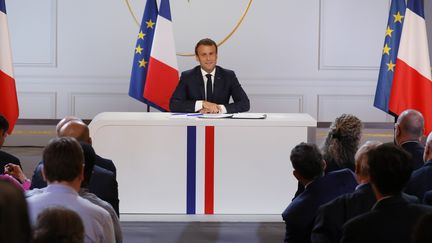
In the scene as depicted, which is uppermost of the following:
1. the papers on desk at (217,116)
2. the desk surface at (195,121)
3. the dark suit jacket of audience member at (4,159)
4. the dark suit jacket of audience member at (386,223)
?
the papers on desk at (217,116)

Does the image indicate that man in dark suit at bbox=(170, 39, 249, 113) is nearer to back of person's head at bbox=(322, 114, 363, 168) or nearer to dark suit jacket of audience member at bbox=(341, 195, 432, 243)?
back of person's head at bbox=(322, 114, 363, 168)

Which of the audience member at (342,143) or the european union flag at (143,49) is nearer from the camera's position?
the audience member at (342,143)

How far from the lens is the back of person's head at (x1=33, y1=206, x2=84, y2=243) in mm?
1639

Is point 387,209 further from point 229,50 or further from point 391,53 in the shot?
point 229,50

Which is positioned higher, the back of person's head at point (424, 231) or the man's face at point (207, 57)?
the man's face at point (207, 57)

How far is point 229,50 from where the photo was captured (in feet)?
30.2

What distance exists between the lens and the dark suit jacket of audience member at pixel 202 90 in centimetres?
614

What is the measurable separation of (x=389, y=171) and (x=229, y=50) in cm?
701

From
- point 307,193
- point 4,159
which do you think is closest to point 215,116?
point 4,159

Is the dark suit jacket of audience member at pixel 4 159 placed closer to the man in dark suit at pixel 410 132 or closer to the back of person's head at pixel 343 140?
the back of person's head at pixel 343 140

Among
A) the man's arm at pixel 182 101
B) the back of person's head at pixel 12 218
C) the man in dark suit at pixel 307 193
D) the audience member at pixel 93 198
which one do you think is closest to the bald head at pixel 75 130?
the audience member at pixel 93 198

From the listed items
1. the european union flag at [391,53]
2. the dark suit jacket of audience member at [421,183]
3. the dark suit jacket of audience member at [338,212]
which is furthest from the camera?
the european union flag at [391,53]

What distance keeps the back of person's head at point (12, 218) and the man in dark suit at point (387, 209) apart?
1222mm

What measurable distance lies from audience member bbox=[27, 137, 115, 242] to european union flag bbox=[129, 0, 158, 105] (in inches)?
205
